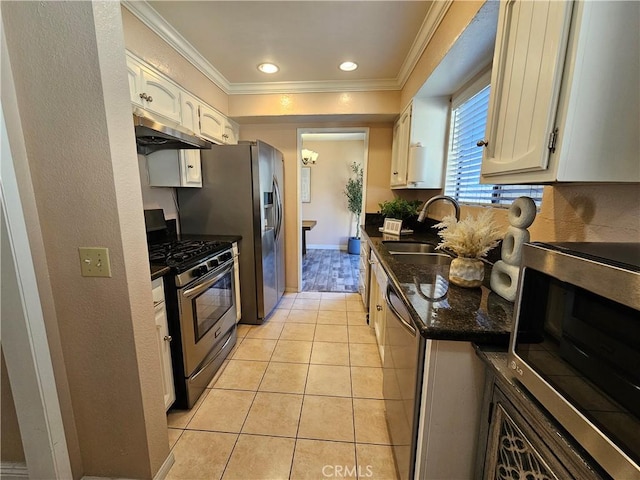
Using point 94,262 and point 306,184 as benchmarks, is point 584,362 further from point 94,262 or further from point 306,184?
point 306,184

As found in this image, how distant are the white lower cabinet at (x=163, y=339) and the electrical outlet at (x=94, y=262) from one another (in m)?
0.35

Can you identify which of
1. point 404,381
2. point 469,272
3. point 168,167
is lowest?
point 404,381

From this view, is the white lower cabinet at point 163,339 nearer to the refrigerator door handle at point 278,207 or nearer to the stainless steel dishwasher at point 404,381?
the stainless steel dishwasher at point 404,381

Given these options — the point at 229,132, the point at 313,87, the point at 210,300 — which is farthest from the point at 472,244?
the point at 229,132

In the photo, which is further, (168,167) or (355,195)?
(355,195)

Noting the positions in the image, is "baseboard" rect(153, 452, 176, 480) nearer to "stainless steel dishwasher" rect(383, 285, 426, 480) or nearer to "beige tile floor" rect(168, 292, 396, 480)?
"beige tile floor" rect(168, 292, 396, 480)

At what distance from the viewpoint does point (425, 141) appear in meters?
2.50

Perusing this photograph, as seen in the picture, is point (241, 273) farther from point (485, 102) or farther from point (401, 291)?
point (485, 102)

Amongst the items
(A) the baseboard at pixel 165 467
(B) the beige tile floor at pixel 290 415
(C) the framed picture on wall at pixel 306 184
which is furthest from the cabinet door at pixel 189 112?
(C) the framed picture on wall at pixel 306 184

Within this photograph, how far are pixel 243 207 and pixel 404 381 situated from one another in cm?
203

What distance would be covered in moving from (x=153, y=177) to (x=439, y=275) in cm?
223

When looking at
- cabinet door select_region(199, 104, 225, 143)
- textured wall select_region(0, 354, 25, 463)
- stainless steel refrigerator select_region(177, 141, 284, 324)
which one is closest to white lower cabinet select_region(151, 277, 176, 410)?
textured wall select_region(0, 354, 25, 463)

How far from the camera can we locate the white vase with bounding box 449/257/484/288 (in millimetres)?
1213

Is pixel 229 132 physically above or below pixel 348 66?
below
